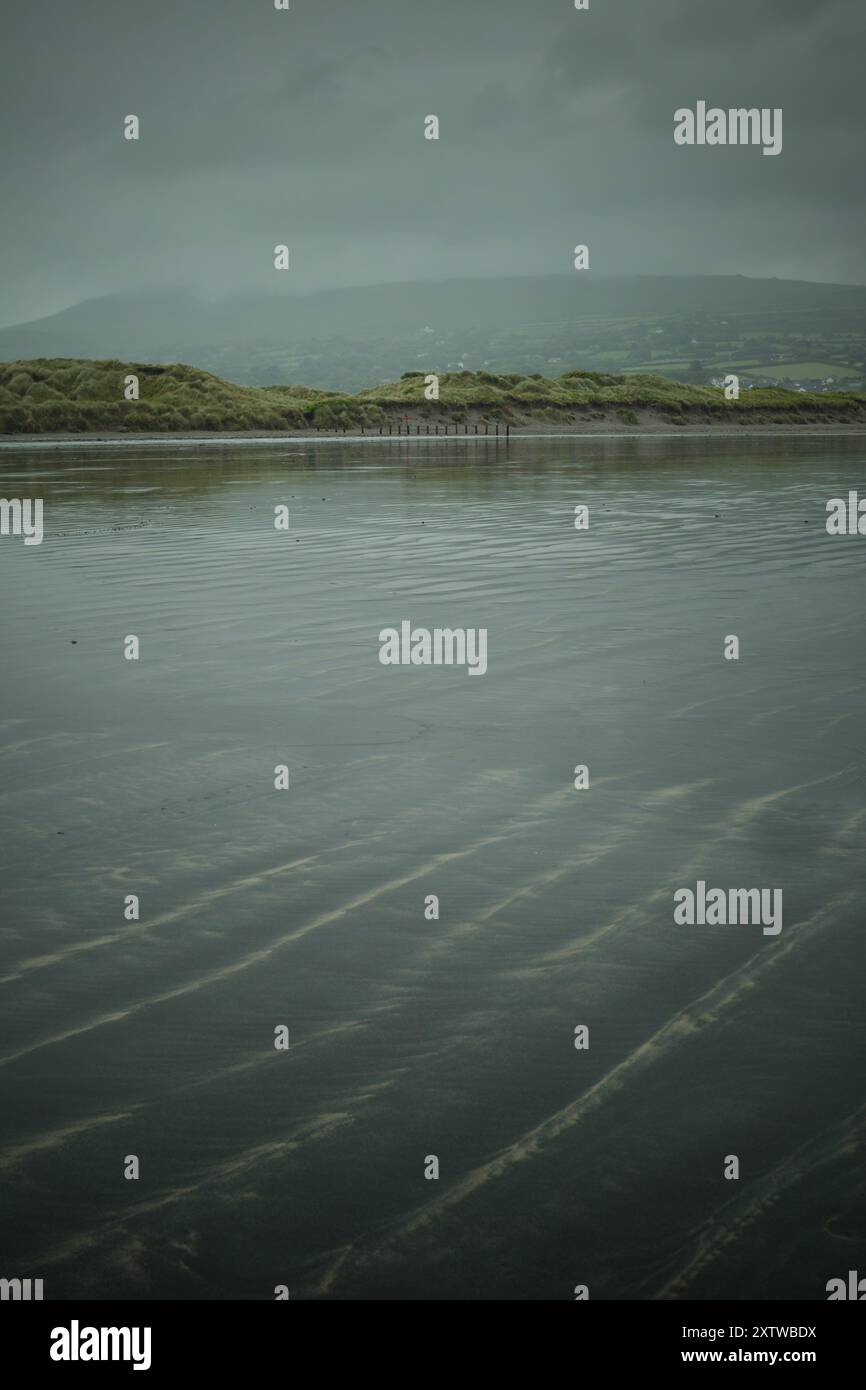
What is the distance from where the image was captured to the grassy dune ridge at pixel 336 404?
117938 mm

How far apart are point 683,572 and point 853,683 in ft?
21.7

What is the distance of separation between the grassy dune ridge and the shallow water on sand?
109m

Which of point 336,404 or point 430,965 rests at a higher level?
point 336,404

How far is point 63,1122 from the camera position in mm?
4086

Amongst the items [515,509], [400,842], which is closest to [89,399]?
[515,509]

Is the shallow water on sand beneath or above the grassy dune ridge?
beneath

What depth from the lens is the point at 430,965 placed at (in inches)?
202

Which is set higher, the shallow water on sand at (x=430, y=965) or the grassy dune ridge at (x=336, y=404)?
the grassy dune ridge at (x=336, y=404)

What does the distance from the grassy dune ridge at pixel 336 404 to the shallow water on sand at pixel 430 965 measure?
109 metres

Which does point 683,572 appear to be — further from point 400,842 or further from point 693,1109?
point 693,1109

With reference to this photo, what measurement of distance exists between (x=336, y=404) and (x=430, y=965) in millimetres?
126532

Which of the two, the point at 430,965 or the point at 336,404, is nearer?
the point at 430,965

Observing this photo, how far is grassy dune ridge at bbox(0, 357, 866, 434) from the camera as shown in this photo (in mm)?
117938

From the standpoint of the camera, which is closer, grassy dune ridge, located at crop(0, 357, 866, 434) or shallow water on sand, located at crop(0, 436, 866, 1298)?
shallow water on sand, located at crop(0, 436, 866, 1298)
